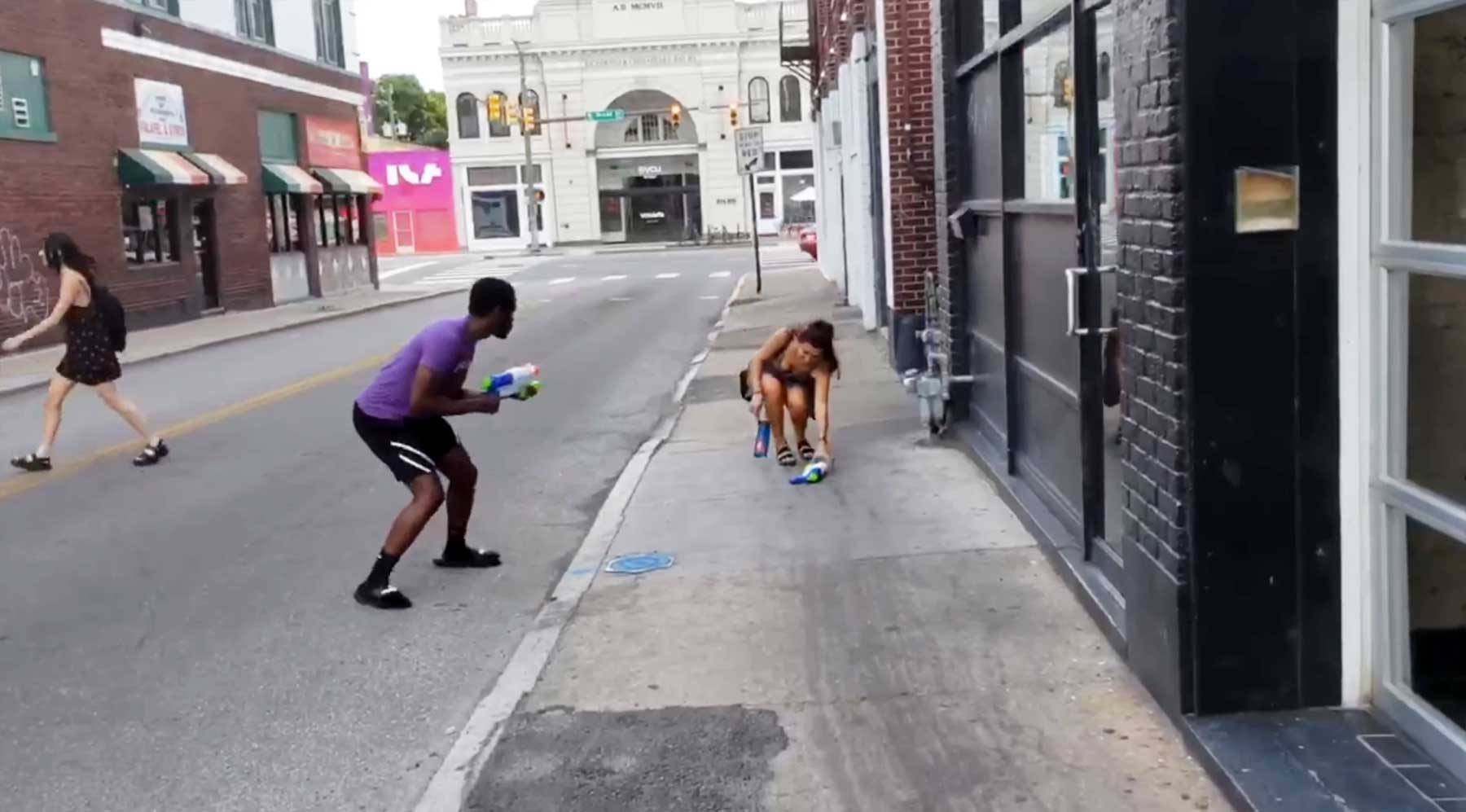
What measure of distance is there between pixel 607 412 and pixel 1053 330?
7276mm

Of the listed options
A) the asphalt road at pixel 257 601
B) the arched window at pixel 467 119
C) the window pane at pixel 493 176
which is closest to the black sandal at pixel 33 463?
the asphalt road at pixel 257 601

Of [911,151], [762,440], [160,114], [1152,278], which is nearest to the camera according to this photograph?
[1152,278]

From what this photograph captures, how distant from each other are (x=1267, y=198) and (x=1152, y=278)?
48cm

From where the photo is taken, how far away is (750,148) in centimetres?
2539

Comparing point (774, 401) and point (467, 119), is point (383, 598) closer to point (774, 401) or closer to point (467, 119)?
point (774, 401)

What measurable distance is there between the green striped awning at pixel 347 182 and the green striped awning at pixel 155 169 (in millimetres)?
8096

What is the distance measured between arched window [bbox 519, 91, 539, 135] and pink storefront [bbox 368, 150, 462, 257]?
863cm

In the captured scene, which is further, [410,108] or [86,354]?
[410,108]

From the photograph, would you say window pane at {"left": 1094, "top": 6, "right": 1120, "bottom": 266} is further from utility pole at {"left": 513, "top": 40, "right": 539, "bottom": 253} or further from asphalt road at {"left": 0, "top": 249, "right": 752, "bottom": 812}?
utility pole at {"left": 513, "top": 40, "right": 539, "bottom": 253}

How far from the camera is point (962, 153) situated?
954cm

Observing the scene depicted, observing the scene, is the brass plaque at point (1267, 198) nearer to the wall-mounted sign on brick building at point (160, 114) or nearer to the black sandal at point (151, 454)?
the black sandal at point (151, 454)

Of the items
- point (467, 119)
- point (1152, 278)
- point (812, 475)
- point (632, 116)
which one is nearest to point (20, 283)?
point (812, 475)

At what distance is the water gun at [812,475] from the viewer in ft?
30.5

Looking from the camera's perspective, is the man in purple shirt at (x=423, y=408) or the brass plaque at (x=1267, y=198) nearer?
the brass plaque at (x=1267, y=198)
